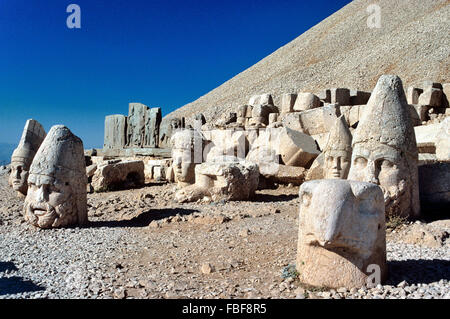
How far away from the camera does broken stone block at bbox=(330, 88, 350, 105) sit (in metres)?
13.6

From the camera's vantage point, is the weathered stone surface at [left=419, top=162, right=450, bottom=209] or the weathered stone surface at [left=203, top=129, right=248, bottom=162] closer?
the weathered stone surface at [left=419, top=162, right=450, bottom=209]

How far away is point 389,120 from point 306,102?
839cm

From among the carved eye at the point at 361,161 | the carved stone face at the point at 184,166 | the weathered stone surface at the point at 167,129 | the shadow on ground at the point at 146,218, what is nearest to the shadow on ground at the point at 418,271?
the carved eye at the point at 361,161

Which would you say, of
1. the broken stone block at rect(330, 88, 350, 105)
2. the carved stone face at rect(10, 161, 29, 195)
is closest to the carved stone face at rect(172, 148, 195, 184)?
the carved stone face at rect(10, 161, 29, 195)

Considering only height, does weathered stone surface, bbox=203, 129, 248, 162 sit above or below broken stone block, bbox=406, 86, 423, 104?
below

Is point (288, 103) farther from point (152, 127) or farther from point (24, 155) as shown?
point (24, 155)

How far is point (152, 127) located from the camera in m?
15.9

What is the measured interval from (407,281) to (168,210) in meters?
4.91

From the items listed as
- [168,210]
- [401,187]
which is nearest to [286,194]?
[168,210]

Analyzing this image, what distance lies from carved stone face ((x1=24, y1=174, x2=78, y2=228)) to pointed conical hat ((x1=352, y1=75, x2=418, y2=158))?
459 centimetres

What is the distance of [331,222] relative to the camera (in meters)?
3.20

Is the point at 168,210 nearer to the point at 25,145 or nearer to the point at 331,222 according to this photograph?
the point at 25,145

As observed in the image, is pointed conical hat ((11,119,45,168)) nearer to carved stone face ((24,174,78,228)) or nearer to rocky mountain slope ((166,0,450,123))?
carved stone face ((24,174,78,228))
